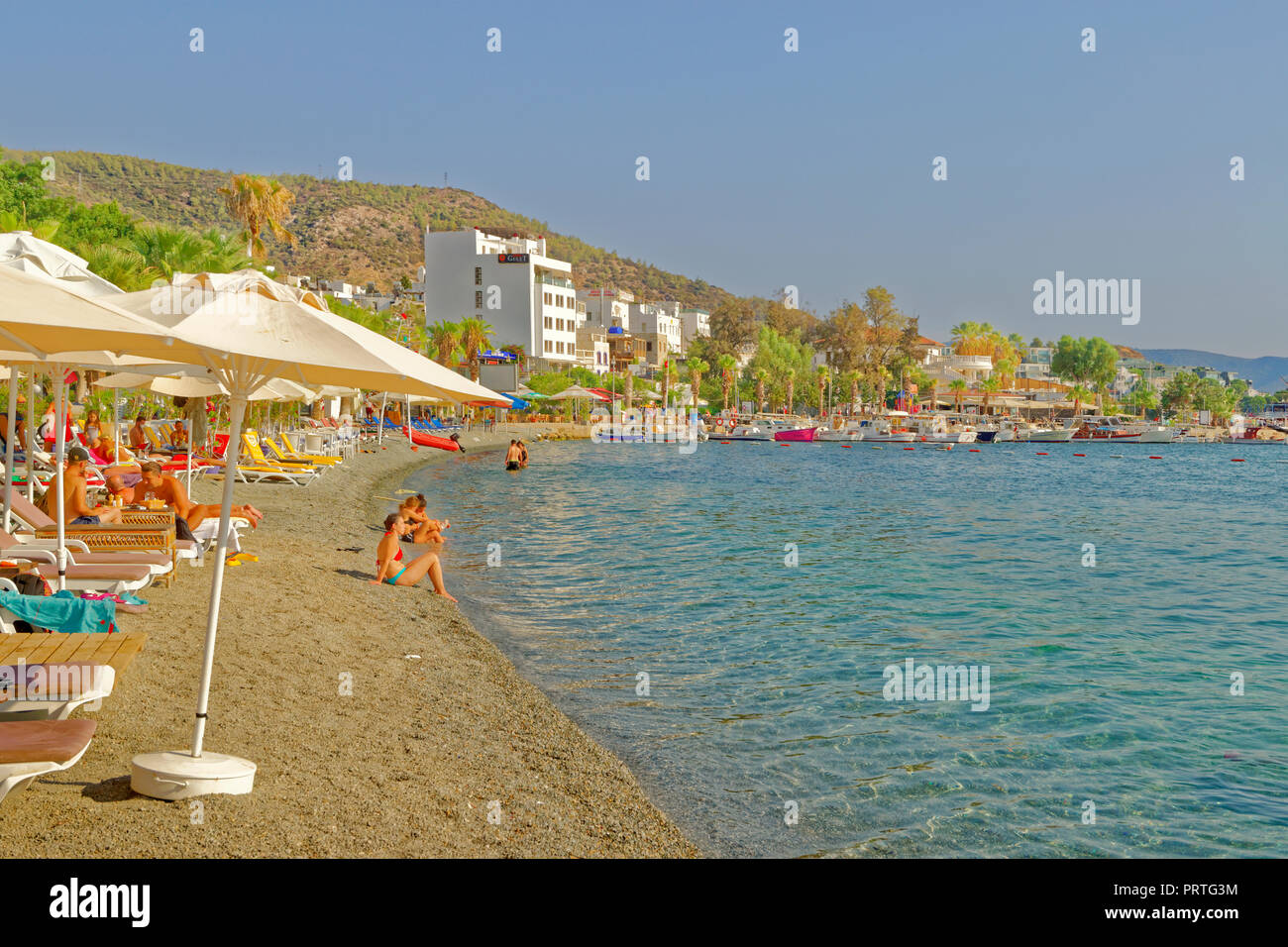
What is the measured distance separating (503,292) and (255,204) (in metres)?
57.8

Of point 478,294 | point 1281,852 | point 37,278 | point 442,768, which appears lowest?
point 1281,852

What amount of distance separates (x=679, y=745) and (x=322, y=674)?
3459 mm

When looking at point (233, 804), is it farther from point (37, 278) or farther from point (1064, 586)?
point (1064, 586)

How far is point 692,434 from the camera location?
10112 centimetres

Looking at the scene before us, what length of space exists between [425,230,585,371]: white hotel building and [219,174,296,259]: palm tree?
2174 inches

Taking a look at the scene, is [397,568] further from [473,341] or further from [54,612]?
[473,341]

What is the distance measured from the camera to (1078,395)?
17512 cm

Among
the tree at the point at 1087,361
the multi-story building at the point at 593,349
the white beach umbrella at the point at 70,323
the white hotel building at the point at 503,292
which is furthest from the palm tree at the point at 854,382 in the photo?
the white beach umbrella at the point at 70,323

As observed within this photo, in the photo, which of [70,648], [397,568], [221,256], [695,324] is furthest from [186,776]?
[695,324]

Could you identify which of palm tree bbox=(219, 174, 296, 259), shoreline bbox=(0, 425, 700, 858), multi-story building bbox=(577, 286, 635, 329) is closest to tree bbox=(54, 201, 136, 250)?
palm tree bbox=(219, 174, 296, 259)

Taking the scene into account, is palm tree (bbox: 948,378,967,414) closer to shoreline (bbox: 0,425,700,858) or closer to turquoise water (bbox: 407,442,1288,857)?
turquoise water (bbox: 407,442,1288,857)
